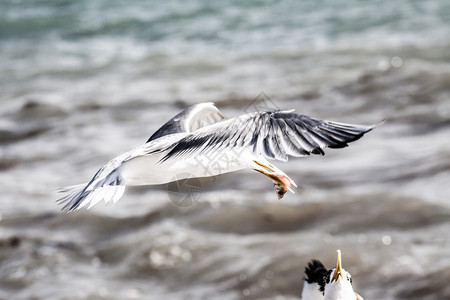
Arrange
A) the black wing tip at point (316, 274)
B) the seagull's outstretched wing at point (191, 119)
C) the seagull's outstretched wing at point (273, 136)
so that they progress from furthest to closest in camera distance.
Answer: the black wing tip at point (316, 274) → the seagull's outstretched wing at point (191, 119) → the seagull's outstretched wing at point (273, 136)

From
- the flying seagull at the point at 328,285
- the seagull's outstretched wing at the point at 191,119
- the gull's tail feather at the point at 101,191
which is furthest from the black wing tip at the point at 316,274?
the gull's tail feather at the point at 101,191

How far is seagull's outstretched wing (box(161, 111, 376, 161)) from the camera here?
1175mm

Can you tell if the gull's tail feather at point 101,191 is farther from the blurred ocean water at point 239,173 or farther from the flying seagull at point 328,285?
the flying seagull at point 328,285

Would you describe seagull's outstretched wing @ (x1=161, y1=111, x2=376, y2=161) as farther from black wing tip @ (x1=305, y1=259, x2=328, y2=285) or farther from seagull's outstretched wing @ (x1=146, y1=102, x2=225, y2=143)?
black wing tip @ (x1=305, y1=259, x2=328, y2=285)

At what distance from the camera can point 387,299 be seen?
5.03 m

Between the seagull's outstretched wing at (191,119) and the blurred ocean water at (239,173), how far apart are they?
0.61 feet

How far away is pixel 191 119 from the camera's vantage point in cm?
166

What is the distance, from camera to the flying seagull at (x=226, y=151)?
1189 millimetres

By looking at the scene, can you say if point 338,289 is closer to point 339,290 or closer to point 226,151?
point 339,290

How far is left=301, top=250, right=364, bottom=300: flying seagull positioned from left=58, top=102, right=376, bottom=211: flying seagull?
1.29 meters

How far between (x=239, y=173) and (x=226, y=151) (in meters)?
5.78

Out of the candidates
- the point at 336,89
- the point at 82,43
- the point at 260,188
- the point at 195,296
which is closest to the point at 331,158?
the point at 260,188

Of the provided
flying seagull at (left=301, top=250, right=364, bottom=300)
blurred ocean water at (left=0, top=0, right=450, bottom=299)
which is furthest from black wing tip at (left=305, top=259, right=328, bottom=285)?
blurred ocean water at (left=0, top=0, right=450, bottom=299)

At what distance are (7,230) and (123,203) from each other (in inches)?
39.5
